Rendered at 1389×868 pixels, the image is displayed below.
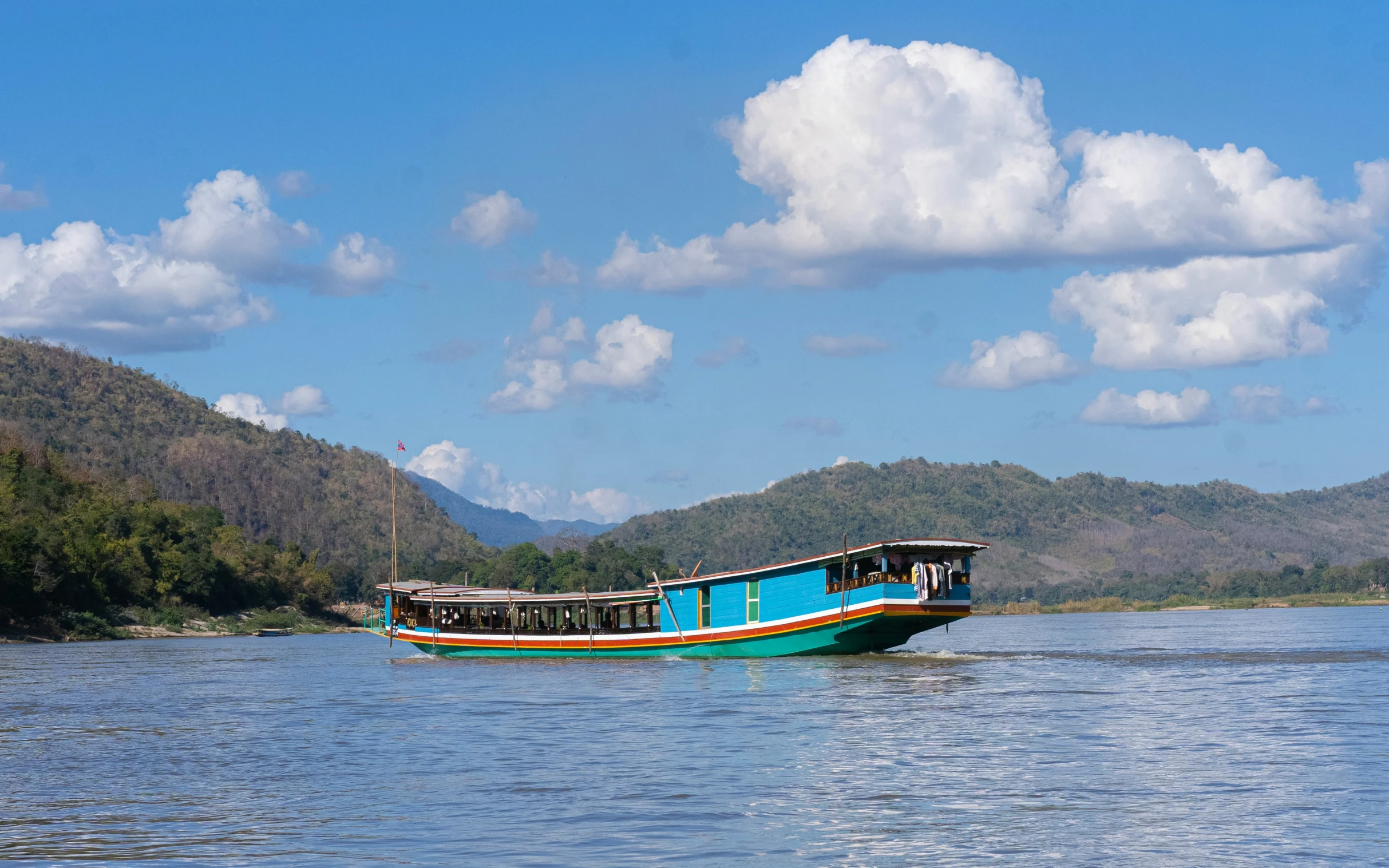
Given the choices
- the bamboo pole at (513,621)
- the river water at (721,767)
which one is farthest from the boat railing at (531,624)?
the river water at (721,767)

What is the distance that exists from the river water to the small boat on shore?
2.20 m

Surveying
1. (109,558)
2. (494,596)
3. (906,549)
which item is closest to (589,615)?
(494,596)

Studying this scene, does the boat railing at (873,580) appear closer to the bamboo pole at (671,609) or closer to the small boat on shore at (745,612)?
the small boat on shore at (745,612)

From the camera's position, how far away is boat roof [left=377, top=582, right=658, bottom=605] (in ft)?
205

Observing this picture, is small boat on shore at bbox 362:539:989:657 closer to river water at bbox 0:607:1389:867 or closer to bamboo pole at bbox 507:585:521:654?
bamboo pole at bbox 507:585:521:654

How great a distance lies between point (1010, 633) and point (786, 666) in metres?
59.3

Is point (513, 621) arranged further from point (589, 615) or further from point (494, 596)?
point (589, 615)

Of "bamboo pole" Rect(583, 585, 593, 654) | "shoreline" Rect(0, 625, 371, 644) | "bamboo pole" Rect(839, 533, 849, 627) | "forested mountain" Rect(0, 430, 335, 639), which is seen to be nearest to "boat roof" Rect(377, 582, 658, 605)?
"bamboo pole" Rect(583, 585, 593, 654)

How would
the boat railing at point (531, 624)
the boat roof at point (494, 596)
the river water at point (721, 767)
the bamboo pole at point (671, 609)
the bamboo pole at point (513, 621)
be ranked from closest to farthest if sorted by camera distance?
the river water at point (721, 767)
the bamboo pole at point (671, 609)
the boat roof at point (494, 596)
the boat railing at point (531, 624)
the bamboo pole at point (513, 621)

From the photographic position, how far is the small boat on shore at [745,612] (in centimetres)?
5416

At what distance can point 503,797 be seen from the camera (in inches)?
970

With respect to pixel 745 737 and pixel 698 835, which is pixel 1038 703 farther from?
pixel 698 835

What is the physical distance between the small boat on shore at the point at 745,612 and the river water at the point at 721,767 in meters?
2.20

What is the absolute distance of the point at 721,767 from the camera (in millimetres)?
27906
